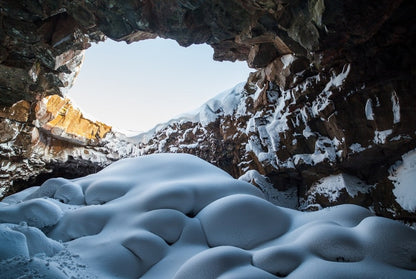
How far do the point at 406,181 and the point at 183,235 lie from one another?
175 inches

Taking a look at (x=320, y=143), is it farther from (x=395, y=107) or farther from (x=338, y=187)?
(x=395, y=107)

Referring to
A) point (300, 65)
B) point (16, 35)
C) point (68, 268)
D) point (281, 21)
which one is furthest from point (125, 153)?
point (68, 268)

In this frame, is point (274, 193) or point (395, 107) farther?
point (274, 193)

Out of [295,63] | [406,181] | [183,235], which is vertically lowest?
[183,235]

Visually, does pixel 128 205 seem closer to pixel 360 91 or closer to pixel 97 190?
pixel 97 190

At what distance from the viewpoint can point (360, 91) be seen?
5480 mm

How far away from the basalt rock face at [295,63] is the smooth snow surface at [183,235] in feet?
9.68

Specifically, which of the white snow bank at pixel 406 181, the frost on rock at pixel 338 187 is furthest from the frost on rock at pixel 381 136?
the frost on rock at pixel 338 187

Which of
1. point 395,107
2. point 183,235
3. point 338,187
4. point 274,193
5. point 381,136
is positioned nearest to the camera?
point 183,235

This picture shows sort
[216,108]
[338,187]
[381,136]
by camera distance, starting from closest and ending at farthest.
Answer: [381,136] < [338,187] < [216,108]

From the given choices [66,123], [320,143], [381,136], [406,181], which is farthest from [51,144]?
[406,181]

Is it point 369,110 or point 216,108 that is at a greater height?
point 216,108

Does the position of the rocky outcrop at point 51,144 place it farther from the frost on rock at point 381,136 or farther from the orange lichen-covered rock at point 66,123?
the frost on rock at point 381,136

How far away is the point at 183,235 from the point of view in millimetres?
2908
